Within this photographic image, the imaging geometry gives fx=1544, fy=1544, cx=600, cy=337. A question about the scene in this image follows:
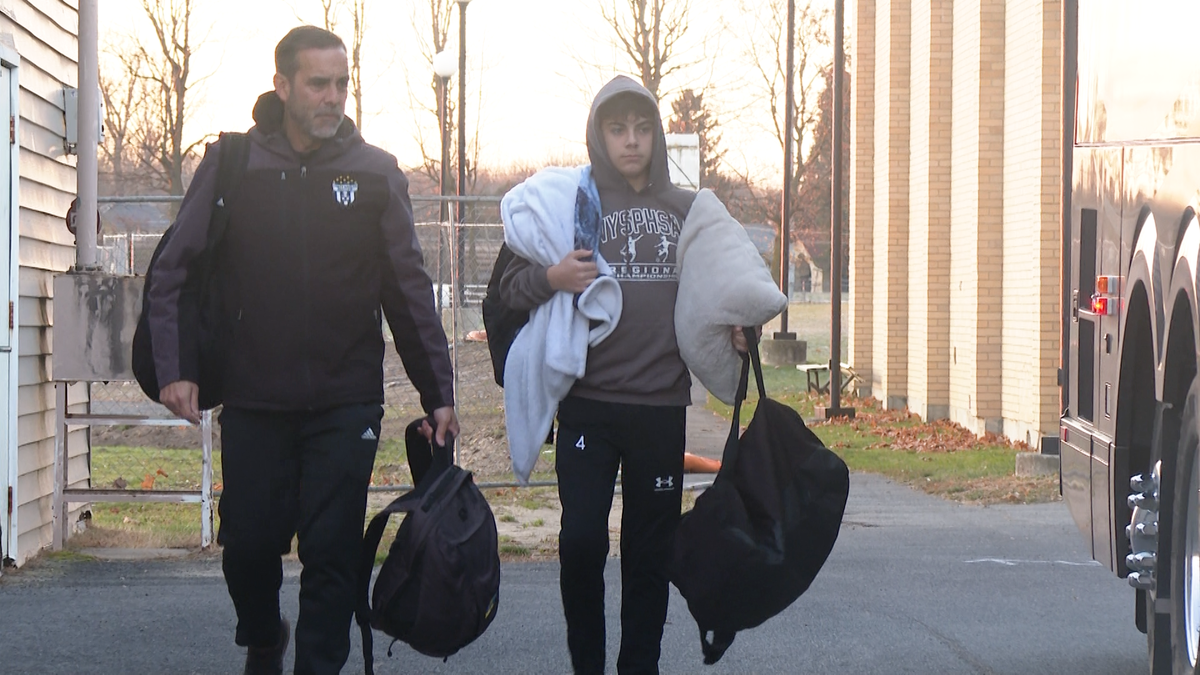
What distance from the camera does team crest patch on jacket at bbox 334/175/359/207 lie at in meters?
4.54

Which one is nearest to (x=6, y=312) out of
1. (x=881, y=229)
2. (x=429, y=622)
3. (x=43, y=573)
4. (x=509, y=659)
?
(x=43, y=573)

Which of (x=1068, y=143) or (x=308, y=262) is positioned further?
(x=1068, y=143)

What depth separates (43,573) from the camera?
25.8 ft

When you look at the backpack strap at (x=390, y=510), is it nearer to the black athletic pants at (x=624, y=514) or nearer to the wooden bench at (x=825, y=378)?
the black athletic pants at (x=624, y=514)

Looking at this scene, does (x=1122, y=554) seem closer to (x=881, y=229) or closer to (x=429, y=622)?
(x=429, y=622)

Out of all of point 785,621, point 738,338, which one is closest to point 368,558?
point 738,338

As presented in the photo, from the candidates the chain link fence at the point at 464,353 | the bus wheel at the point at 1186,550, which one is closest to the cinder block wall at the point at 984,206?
the chain link fence at the point at 464,353

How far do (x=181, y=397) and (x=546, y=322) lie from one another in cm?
108

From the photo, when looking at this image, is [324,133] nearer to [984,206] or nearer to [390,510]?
[390,510]

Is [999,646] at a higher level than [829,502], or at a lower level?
lower

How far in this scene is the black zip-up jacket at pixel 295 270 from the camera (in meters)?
4.45

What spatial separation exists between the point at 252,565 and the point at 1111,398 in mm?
2900

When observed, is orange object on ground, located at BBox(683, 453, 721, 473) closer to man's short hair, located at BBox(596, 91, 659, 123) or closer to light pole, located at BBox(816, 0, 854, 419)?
man's short hair, located at BBox(596, 91, 659, 123)

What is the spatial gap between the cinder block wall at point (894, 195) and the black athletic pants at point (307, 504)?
17180 mm
